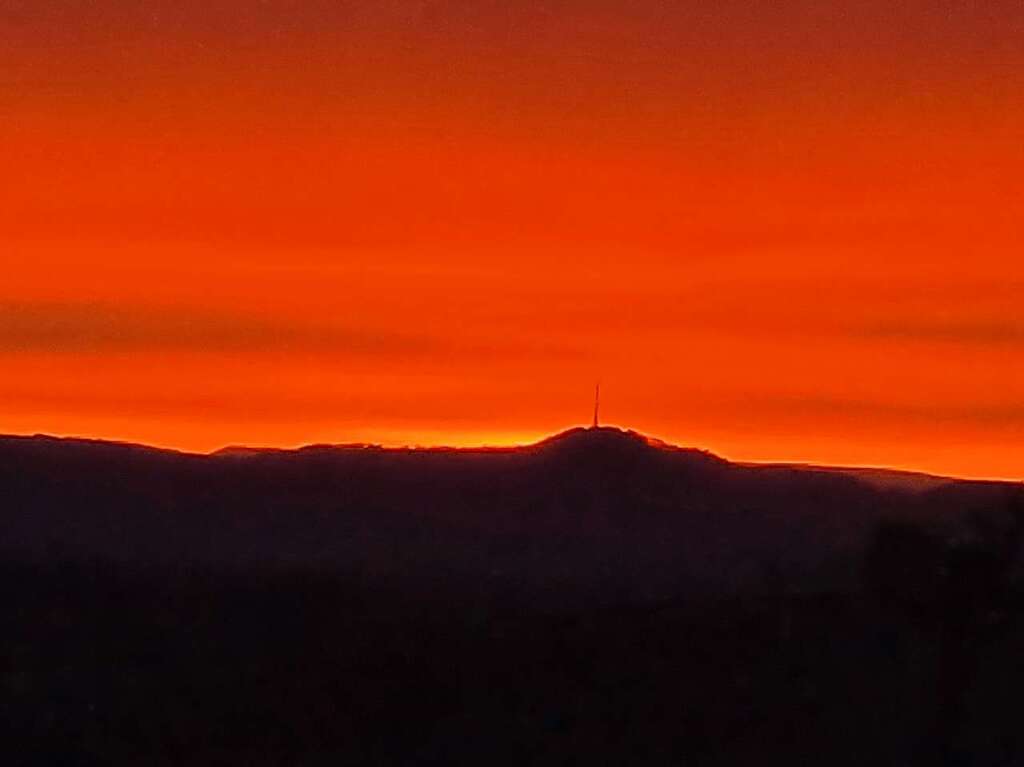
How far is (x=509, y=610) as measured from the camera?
67250mm

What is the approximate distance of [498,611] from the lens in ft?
219

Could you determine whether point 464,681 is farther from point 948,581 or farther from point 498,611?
point 498,611

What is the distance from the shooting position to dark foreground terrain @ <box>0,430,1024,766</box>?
44000mm

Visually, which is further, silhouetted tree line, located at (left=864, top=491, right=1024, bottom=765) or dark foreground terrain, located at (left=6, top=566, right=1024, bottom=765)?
dark foreground terrain, located at (left=6, top=566, right=1024, bottom=765)

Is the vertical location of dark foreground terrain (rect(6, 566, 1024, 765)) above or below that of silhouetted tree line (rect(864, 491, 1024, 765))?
below

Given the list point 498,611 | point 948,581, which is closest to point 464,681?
point 948,581

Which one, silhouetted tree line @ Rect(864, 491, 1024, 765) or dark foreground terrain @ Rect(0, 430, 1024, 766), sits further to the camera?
dark foreground terrain @ Rect(0, 430, 1024, 766)

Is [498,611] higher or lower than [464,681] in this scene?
higher

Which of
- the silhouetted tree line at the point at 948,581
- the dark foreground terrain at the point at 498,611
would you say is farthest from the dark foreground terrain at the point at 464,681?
the silhouetted tree line at the point at 948,581

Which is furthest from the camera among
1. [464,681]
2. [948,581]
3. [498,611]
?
[498,611]

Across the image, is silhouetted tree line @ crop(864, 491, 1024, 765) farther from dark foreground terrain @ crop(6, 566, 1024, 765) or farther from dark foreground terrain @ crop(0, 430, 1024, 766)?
dark foreground terrain @ crop(6, 566, 1024, 765)

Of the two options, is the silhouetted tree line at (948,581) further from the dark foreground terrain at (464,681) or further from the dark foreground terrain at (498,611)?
the dark foreground terrain at (464,681)

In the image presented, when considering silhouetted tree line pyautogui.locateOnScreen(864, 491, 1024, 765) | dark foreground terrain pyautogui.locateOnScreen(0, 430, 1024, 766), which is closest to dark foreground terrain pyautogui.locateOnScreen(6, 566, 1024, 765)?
dark foreground terrain pyautogui.locateOnScreen(0, 430, 1024, 766)

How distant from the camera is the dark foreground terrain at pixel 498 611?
44000 millimetres
